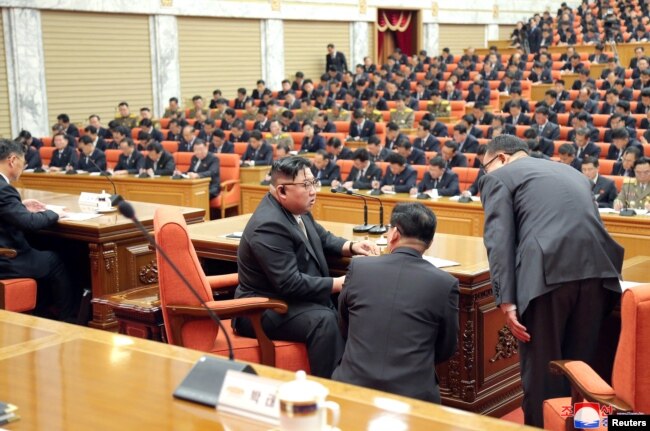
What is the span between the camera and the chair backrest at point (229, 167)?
9383 mm

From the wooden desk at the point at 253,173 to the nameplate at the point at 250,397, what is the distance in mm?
7381

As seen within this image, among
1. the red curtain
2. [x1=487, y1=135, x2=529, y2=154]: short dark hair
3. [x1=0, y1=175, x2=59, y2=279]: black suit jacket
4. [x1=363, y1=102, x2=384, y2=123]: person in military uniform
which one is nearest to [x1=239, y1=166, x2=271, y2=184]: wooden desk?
[x1=363, y1=102, x2=384, y2=123]: person in military uniform

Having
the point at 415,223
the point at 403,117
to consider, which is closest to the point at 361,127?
the point at 403,117

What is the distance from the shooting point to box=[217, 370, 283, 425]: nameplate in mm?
1714

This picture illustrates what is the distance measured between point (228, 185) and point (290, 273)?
6.00 meters

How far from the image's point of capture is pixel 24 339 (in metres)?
A: 2.47

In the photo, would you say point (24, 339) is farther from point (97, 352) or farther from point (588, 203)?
point (588, 203)

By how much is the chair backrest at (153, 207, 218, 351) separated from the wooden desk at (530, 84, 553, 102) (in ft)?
41.4

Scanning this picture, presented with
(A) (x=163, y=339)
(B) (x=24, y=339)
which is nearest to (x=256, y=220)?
(A) (x=163, y=339)

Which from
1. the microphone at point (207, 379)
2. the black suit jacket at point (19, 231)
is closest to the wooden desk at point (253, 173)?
the black suit jacket at point (19, 231)

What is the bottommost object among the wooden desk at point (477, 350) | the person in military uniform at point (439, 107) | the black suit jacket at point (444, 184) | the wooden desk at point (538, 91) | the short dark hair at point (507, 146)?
the wooden desk at point (477, 350)

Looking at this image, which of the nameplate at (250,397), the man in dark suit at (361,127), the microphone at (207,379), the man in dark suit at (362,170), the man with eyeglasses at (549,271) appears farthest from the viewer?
the man in dark suit at (361,127)

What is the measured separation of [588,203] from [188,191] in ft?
19.1

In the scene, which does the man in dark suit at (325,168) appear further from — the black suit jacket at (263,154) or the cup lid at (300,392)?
the cup lid at (300,392)
